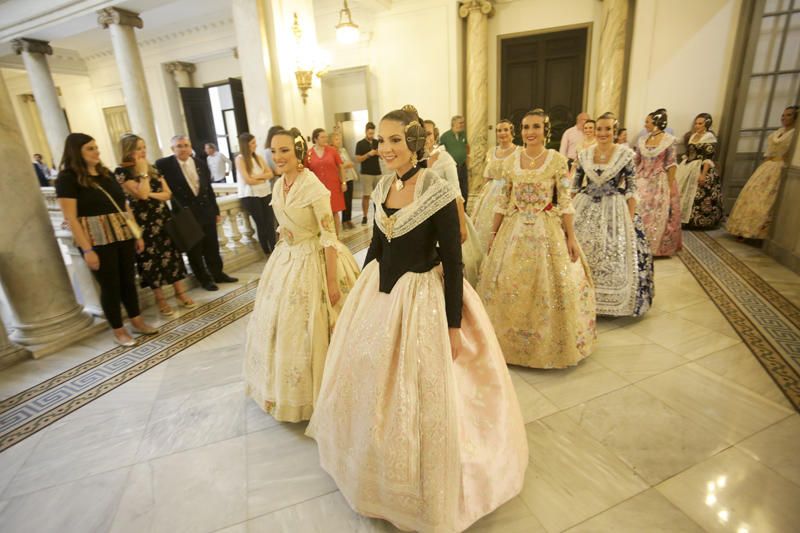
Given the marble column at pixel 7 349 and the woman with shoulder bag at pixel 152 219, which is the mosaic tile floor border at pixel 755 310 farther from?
the marble column at pixel 7 349

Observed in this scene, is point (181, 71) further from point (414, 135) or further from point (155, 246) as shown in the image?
point (414, 135)

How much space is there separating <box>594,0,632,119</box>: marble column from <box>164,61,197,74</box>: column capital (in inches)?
381

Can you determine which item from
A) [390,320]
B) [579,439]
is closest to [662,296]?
[579,439]

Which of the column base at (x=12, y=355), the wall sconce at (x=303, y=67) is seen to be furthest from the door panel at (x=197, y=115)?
the column base at (x=12, y=355)

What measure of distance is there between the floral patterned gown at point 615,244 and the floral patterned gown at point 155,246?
3.91 meters

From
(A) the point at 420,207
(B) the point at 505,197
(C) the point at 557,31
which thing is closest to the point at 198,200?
(B) the point at 505,197

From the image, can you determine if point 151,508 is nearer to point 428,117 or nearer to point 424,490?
point 424,490

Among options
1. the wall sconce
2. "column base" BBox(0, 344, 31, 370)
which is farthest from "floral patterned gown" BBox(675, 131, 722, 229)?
"column base" BBox(0, 344, 31, 370)

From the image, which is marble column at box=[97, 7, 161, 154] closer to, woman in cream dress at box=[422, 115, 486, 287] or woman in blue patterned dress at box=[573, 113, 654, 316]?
woman in cream dress at box=[422, 115, 486, 287]

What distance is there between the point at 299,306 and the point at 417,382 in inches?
39.5

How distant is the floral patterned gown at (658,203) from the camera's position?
490 cm

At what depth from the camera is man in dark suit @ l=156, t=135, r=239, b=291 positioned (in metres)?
4.19

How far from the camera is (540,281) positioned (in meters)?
2.78

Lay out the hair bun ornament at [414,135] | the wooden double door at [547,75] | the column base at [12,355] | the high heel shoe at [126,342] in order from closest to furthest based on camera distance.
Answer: the hair bun ornament at [414,135] < the column base at [12,355] < the high heel shoe at [126,342] < the wooden double door at [547,75]
